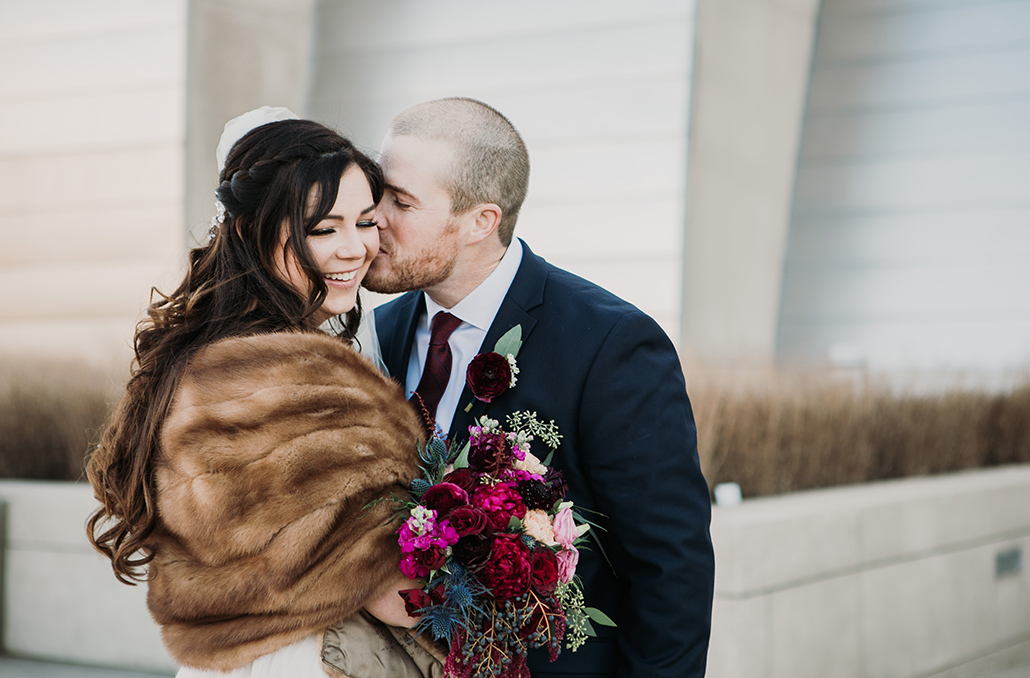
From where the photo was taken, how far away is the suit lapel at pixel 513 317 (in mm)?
2426

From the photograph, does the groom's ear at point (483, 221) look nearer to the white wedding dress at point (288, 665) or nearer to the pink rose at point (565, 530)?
the pink rose at point (565, 530)

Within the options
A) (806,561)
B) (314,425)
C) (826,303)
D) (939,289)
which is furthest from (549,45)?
(314,425)

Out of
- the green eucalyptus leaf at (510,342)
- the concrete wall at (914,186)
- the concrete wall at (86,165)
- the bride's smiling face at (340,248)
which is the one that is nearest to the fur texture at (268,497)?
the bride's smiling face at (340,248)

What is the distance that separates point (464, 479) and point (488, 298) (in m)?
0.76

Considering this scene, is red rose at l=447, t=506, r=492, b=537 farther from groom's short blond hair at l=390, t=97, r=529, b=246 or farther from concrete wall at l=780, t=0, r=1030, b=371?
concrete wall at l=780, t=0, r=1030, b=371

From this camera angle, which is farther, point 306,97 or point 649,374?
point 306,97

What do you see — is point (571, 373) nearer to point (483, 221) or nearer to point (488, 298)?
point (488, 298)

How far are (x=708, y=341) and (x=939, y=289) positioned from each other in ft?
11.2

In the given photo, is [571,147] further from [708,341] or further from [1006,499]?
[1006,499]

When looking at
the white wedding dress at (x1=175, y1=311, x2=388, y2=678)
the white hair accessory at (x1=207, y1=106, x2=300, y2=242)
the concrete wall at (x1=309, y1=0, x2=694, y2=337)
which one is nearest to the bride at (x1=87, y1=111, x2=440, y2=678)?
the white wedding dress at (x1=175, y1=311, x2=388, y2=678)

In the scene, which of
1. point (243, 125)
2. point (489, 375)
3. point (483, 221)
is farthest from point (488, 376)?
point (243, 125)

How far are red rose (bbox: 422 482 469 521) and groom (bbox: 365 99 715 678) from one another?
450 mm

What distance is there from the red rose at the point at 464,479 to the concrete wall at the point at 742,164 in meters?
5.83

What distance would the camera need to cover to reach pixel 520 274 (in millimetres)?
2590
